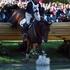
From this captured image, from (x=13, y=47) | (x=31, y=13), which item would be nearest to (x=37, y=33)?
(x=31, y=13)

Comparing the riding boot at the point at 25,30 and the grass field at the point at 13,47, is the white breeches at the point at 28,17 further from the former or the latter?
the grass field at the point at 13,47

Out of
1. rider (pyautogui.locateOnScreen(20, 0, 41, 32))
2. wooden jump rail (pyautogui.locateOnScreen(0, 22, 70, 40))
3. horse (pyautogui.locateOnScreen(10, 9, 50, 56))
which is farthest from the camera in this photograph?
wooden jump rail (pyautogui.locateOnScreen(0, 22, 70, 40))

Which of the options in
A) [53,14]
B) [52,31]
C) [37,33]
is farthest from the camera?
[53,14]

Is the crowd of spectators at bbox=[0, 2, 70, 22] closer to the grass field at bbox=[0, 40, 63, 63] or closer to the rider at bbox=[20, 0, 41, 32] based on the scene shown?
the rider at bbox=[20, 0, 41, 32]

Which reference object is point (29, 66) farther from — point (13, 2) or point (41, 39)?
point (13, 2)

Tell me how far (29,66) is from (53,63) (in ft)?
2.48

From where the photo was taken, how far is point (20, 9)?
9.30 m

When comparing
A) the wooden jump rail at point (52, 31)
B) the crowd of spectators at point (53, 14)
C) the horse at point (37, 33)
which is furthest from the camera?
the crowd of spectators at point (53, 14)

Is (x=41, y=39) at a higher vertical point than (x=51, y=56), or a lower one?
higher

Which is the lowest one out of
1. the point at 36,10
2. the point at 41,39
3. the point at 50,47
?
the point at 50,47

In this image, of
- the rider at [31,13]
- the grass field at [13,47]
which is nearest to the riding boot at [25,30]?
the rider at [31,13]

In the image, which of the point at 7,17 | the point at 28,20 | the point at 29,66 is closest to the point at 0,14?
the point at 7,17

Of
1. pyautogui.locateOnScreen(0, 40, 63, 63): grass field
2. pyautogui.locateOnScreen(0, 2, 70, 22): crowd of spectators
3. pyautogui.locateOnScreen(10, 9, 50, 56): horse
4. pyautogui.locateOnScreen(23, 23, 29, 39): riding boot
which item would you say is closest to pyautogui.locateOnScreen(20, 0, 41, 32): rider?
pyautogui.locateOnScreen(23, 23, 29, 39): riding boot

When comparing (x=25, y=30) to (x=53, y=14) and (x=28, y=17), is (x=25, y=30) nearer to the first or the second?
(x=28, y=17)
